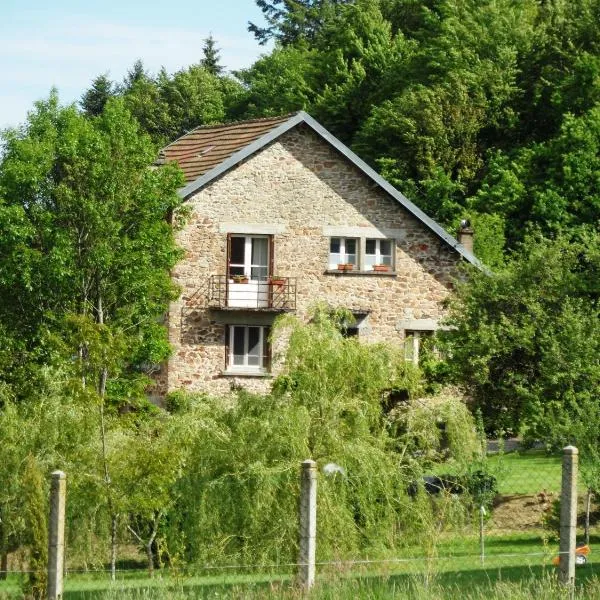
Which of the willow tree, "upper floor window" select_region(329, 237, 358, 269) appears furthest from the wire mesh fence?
"upper floor window" select_region(329, 237, 358, 269)

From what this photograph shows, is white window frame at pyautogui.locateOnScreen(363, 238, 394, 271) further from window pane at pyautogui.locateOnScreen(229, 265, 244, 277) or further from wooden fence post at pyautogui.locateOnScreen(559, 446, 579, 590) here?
wooden fence post at pyautogui.locateOnScreen(559, 446, 579, 590)

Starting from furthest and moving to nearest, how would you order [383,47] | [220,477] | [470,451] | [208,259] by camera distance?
1. [383,47]
2. [208,259]
3. [470,451]
4. [220,477]

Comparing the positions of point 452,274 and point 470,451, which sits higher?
point 452,274

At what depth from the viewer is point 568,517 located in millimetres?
13656

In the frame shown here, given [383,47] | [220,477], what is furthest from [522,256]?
[383,47]

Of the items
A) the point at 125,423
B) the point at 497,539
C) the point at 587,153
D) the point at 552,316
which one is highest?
the point at 587,153

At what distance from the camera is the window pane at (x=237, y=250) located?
4350 cm

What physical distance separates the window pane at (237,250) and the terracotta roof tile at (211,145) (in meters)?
2.00

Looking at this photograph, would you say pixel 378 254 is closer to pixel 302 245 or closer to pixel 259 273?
pixel 302 245

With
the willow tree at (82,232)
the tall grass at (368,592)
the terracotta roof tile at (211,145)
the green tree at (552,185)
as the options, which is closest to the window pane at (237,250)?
the terracotta roof tile at (211,145)

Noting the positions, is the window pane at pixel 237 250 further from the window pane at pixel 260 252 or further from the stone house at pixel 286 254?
the window pane at pixel 260 252

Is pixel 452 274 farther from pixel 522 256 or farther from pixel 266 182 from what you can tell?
pixel 522 256

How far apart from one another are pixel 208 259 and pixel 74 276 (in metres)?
6.46

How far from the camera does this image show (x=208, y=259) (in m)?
43.0
